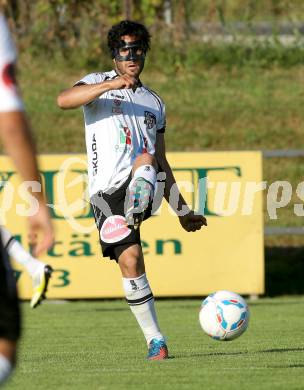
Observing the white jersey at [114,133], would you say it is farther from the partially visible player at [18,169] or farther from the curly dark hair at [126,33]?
the partially visible player at [18,169]

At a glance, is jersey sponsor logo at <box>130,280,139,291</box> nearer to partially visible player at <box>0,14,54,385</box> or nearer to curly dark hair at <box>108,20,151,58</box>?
curly dark hair at <box>108,20,151,58</box>

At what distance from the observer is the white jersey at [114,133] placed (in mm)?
7867

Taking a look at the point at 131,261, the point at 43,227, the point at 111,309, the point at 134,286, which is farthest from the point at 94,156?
the point at 111,309

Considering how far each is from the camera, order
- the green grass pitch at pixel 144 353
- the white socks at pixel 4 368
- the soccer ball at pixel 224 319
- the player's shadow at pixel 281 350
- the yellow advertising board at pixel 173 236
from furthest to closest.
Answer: the yellow advertising board at pixel 173 236
the player's shadow at pixel 281 350
the soccer ball at pixel 224 319
the green grass pitch at pixel 144 353
the white socks at pixel 4 368

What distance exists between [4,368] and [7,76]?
3.11 ft

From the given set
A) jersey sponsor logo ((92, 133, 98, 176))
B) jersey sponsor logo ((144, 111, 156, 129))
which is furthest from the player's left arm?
jersey sponsor logo ((92, 133, 98, 176))

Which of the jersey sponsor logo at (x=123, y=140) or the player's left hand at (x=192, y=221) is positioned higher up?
the jersey sponsor logo at (x=123, y=140)

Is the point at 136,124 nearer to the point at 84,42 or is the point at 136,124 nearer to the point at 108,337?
the point at 108,337

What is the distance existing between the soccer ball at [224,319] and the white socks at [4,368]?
13.2ft

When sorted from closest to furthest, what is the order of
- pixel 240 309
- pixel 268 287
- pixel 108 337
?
pixel 240 309, pixel 108 337, pixel 268 287

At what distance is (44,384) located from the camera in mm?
6566

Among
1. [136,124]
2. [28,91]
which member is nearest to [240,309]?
[136,124]

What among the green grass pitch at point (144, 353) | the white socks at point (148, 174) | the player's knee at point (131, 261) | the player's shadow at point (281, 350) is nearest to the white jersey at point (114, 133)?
the white socks at point (148, 174)

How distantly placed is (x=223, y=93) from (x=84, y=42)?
9.84 feet
